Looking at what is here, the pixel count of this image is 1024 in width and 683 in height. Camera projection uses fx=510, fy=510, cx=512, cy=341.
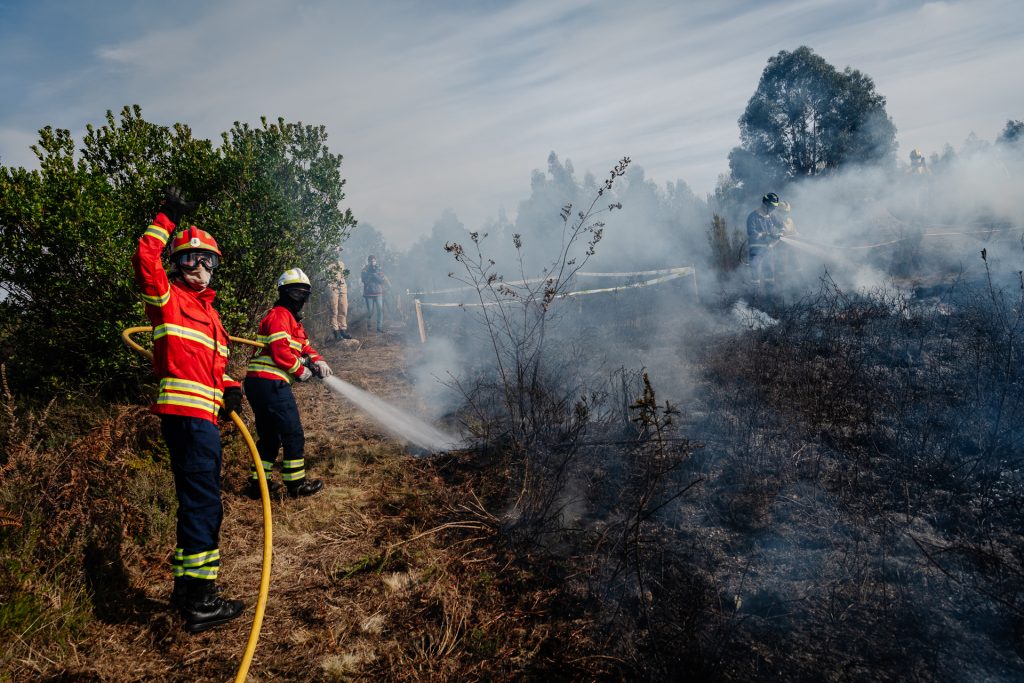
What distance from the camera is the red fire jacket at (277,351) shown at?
4.20 m

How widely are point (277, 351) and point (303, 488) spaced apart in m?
1.16

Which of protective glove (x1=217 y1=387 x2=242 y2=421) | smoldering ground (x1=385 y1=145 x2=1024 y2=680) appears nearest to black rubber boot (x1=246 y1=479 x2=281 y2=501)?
protective glove (x1=217 y1=387 x2=242 y2=421)

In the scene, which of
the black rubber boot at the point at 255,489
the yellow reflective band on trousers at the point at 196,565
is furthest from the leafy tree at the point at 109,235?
the yellow reflective band on trousers at the point at 196,565

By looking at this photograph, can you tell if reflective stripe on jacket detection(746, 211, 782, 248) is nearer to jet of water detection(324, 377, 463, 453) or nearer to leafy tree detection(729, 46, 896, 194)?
jet of water detection(324, 377, 463, 453)

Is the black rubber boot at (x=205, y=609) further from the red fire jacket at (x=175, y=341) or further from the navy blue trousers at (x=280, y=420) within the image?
the navy blue trousers at (x=280, y=420)

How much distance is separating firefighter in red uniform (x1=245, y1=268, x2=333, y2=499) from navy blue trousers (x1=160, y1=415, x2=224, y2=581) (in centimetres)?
116

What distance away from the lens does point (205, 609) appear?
2801 mm

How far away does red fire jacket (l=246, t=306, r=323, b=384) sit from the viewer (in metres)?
4.20

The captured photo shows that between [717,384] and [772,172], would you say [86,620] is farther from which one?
[772,172]

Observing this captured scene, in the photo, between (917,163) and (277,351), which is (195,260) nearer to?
(277,351)

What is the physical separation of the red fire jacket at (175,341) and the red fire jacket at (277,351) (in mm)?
1034

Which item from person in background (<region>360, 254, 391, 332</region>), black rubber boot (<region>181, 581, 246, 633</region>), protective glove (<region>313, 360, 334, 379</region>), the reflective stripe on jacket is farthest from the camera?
person in background (<region>360, 254, 391, 332</region>)

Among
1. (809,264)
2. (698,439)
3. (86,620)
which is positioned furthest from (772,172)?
(86,620)

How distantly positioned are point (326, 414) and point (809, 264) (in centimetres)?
1089
